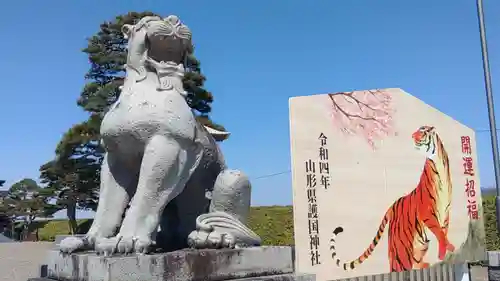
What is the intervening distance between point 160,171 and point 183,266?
45cm

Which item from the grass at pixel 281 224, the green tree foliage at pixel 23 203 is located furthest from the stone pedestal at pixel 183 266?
the green tree foliage at pixel 23 203

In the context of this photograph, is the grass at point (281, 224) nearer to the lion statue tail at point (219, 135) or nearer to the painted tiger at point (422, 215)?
the painted tiger at point (422, 215)

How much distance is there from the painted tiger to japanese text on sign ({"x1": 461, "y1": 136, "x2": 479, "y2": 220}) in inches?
17.3

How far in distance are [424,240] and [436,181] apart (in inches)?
33.4

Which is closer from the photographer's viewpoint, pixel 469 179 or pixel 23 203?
pixel 469 179

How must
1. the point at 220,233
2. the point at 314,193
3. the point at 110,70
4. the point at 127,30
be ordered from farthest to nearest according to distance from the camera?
the point at 110,70 → the point at 314,193 → the point at 127,30 → the point at 220,233

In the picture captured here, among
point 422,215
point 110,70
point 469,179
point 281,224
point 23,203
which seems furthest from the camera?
point 23,203

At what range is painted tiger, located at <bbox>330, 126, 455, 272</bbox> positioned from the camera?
569cm

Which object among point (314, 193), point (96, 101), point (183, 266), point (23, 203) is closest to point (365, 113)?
point (314, 193)

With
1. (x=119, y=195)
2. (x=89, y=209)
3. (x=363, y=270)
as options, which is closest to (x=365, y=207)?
(x=363, y=270)

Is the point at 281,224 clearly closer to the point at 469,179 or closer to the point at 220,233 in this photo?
the point at 469,179

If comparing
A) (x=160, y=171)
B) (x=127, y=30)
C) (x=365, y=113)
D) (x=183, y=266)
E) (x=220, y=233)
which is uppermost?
(x=365, y=113)

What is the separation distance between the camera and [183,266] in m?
2.05

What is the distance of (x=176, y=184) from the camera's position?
2252 mm
